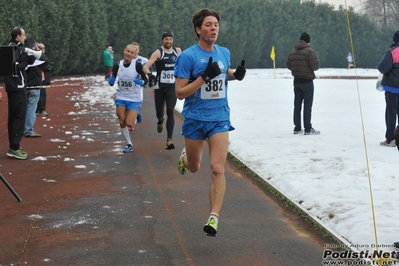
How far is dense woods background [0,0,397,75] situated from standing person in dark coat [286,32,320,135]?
65.9 ft

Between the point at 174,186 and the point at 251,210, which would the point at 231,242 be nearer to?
the point at 251,210

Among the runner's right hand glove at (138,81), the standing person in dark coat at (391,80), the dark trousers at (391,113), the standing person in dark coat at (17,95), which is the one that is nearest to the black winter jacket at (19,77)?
the standing person in dark coat at (17,95)

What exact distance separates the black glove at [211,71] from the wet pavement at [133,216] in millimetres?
1495

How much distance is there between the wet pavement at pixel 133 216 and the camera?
571 cm

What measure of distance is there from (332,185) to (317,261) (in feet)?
9.19

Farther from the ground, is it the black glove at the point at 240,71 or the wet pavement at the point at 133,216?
the black glove at the point at 240,71

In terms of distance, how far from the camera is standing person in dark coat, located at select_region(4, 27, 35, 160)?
10.8 m

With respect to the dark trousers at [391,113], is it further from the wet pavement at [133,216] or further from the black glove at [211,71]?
the black glove at [211,71]

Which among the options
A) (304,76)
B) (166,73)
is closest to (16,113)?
(166,73)

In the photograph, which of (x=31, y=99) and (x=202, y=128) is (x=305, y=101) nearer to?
(x=31, y=99)

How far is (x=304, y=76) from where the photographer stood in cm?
1356

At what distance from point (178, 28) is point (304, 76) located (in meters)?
49.3

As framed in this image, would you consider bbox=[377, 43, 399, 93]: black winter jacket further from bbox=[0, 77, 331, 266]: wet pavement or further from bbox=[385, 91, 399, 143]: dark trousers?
bbox=[0, 77, 331, 266]: wet pavement

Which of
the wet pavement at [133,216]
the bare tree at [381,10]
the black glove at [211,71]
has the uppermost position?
the bare tree at [381,10]
